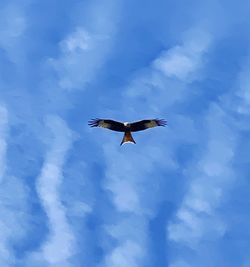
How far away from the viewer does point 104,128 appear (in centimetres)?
7444

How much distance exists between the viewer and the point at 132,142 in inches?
2886

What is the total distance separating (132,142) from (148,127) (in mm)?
2932

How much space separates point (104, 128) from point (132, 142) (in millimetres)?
3681

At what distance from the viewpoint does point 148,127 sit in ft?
246

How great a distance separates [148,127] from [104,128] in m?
4.99
